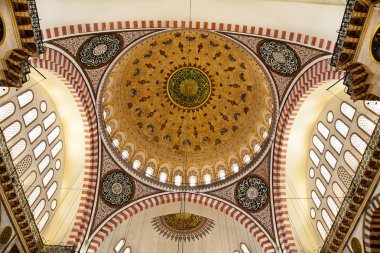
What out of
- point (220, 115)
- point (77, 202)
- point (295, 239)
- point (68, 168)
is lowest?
point (295, 239)

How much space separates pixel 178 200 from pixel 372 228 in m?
6.85

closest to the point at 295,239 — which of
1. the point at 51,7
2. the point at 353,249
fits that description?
the point at 353,249

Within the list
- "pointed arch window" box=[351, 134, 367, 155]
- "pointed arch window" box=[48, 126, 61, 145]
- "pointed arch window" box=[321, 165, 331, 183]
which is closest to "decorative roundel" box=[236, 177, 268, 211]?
"pointed arch window" box=[321, 165, 331, 183]

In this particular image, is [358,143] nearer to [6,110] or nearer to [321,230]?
[321,230]

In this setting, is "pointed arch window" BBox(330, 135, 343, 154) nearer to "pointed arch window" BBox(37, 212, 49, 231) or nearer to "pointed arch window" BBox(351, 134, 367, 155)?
"pointed arch window" BBox(351, 134, 367, 155)

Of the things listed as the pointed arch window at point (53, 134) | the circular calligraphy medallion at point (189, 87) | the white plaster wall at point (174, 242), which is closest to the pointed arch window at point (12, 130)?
the pointed arch window at point (53, 134)

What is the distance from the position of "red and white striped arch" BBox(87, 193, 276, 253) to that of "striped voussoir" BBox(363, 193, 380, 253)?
3658 millimetres

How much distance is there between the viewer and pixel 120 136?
1302 centimetres

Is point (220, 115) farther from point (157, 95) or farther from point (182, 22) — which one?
point (182, 22)

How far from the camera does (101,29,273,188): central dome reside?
12.6 meters

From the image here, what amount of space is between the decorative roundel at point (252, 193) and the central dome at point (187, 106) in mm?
998

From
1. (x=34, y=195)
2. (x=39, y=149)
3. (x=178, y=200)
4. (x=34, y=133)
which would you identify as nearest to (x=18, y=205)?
(x=34, y=195)

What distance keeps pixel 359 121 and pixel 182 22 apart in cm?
576

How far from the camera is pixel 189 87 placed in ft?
47.3
